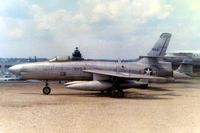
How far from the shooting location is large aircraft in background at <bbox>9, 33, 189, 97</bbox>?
18.8m

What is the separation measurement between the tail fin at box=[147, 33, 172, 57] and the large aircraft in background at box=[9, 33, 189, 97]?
2568mm

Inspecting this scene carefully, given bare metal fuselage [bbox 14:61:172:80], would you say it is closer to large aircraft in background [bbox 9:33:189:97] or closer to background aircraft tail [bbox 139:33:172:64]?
large aircraft in background [bbox 9:33:189:97]

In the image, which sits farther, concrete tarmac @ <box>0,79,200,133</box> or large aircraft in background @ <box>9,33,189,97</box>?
large aircraft in background @ <box>9,33,189,97</box>

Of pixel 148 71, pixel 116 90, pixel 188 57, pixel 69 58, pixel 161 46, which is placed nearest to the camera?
pixel 116 90

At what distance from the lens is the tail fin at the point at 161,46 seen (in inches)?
969

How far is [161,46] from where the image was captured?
24.8 meters

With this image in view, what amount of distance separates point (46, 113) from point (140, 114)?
298cm

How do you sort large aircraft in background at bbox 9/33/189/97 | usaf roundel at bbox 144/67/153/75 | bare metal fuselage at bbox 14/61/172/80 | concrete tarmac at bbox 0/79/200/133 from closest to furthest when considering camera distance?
concrete tarmac at bbox 0/79/200/133
large aircraft in background at bbox 9/33/189/97
bare metal fuselage at bbox 14/61/172/80
usaf roundel at bbox 144/67/153/75

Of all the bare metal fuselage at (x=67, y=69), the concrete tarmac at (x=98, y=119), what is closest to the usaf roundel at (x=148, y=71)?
the bare metal fuselage at (x=67, y=69)

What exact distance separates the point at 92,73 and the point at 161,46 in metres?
6.95

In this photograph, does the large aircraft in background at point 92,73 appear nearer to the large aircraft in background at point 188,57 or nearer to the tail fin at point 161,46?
the tail fin at point 161,46

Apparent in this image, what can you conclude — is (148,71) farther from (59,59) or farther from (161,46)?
(59,59)

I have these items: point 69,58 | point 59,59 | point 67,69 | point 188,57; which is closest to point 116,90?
point 67,69

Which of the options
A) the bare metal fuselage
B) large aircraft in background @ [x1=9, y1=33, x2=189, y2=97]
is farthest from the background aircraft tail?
the bare metal fuselage
